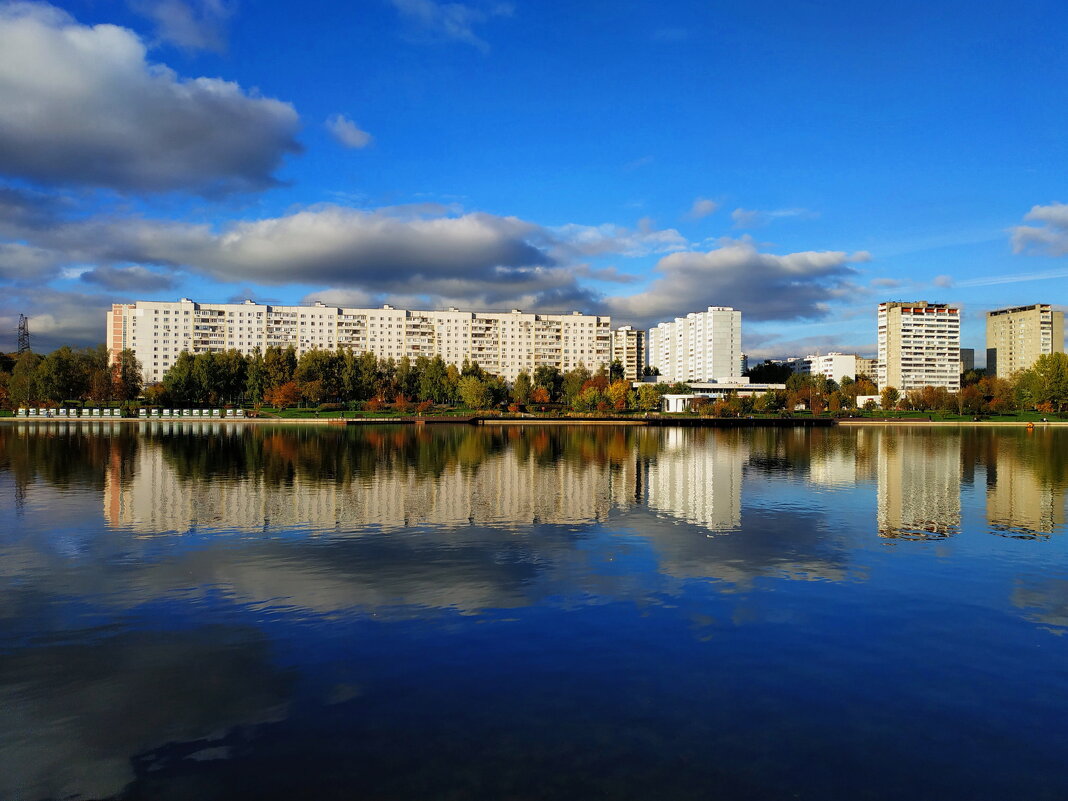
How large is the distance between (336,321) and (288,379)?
43.0m

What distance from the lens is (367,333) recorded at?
167m

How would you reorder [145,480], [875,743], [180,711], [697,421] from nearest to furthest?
[875,743]
[180,711]
[145,480]
[697,421]

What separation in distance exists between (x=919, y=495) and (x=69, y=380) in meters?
131

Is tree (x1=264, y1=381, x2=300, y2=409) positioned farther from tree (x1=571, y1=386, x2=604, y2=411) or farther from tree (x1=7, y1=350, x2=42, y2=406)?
tree (x1=571, y1=386, x2=604, y2=411)

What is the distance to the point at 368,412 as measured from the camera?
119 metres

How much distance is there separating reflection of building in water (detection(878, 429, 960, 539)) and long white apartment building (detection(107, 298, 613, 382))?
437 ft

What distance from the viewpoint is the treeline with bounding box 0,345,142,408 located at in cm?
11400

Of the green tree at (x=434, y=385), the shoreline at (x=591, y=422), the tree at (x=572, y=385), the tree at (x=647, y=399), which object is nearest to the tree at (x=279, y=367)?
the shoreline at (x=591, y=422)

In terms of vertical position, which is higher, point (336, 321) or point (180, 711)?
point (336, 321)

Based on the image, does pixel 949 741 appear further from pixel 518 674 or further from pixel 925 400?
pixel 925 400

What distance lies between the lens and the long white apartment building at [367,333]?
15525 cm

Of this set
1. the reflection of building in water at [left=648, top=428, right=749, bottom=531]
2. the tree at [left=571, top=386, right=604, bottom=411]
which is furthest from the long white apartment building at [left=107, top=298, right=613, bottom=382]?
the reflection of building in water at [left=648, top=428, right=749, bottom=531]

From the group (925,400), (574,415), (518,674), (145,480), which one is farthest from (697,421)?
(518,674)

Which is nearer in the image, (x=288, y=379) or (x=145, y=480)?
(x=145, y=480)
